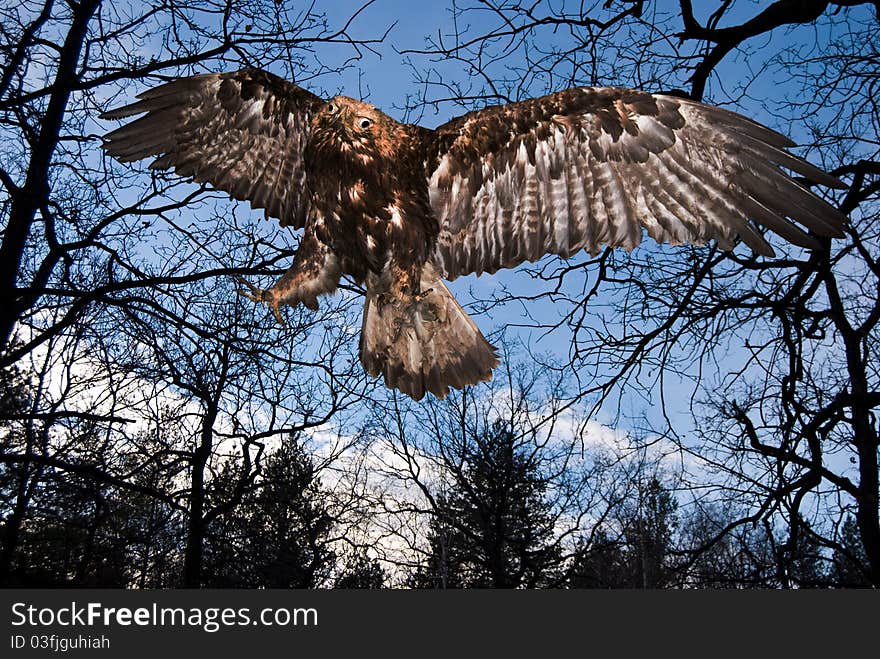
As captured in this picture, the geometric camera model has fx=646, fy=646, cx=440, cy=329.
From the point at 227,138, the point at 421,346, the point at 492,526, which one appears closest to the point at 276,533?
the point at 492,526

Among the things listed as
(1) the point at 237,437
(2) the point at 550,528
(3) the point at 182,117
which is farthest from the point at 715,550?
(3) the point at 182,117

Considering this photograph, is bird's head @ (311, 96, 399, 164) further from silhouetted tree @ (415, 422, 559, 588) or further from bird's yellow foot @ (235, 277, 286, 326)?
silhouetted tree @ (415, 422, 559, 588)

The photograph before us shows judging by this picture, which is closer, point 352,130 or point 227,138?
point 352,130

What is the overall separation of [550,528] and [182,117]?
439 cm

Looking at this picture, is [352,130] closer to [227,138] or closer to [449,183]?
[449,183]

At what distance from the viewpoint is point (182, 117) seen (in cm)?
206

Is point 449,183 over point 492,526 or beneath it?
over

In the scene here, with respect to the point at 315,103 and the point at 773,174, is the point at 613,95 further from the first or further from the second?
the point at 315,103

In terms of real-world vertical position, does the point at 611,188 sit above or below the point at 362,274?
above

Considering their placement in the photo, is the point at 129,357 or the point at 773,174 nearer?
the point at 773,174

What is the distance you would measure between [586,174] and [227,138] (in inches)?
45.4

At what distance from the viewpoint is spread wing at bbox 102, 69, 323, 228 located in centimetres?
200

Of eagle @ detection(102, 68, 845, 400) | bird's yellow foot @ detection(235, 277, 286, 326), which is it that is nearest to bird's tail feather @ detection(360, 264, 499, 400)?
eagle @ detection(102, 68, 845, 400)

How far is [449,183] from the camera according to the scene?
6.49 ft
